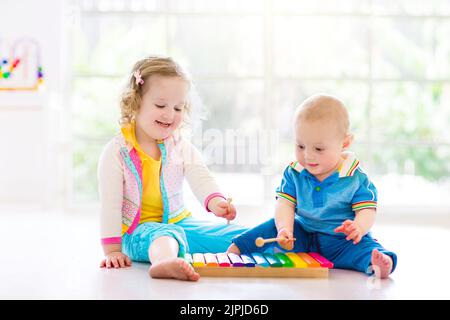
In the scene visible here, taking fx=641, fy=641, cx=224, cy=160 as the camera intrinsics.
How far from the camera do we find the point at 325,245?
1647 mm

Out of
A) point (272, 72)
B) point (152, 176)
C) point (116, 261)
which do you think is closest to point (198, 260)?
point (116, 261)

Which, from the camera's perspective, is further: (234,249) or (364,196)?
(234,249)

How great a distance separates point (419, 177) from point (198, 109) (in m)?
2.48

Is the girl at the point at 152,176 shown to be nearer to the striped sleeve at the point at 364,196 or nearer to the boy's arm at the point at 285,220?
the boy's arm at the point at 285,220

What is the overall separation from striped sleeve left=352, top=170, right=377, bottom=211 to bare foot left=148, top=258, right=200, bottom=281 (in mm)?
437

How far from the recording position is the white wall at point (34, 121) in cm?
338

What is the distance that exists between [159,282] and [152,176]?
0.43 meters

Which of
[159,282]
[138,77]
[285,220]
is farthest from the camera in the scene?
[138,77]

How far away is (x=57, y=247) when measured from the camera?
1971mm

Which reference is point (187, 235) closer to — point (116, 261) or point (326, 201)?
point (116, 261)

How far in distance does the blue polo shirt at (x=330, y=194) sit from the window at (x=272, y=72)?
164 centimetres
